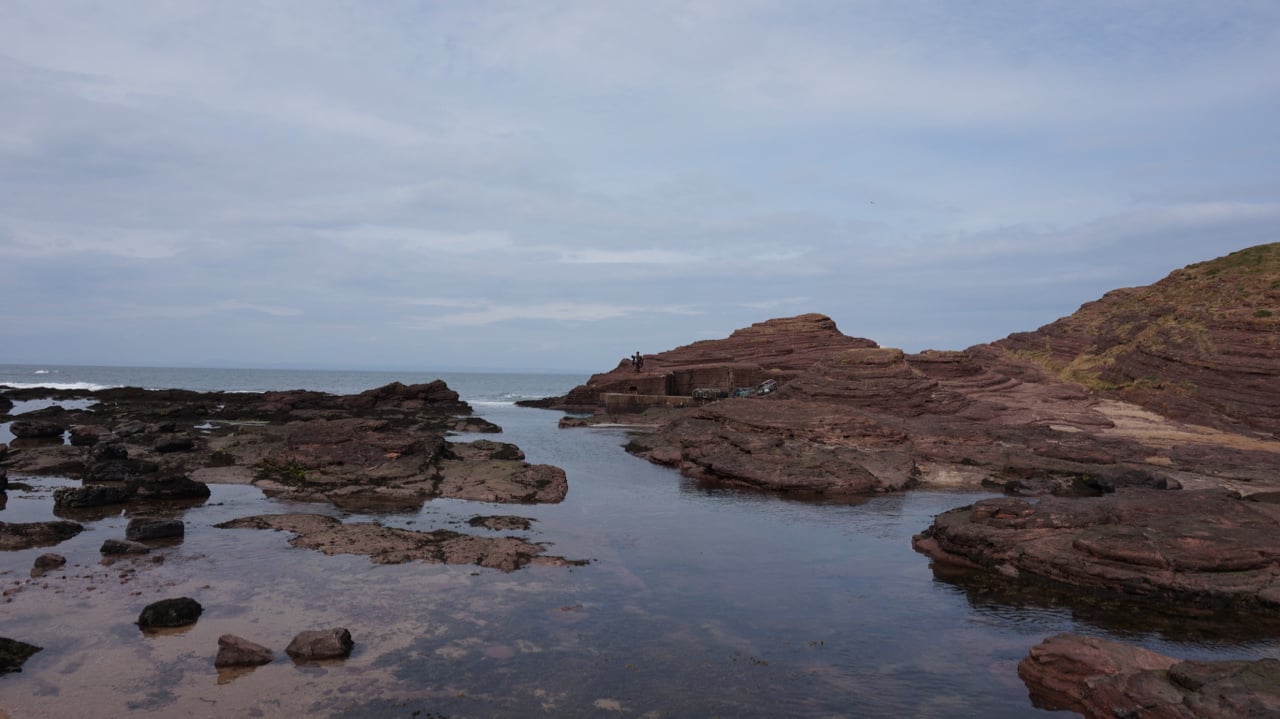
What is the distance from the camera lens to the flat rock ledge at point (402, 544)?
18.8 meters

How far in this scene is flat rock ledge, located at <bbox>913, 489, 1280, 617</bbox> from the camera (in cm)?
1584

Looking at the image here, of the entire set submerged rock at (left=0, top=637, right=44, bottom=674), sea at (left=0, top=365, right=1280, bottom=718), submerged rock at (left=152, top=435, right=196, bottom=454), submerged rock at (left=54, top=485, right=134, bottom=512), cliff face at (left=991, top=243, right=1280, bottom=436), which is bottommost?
sea at (left=0, top=365, right=1280, bottom=718)

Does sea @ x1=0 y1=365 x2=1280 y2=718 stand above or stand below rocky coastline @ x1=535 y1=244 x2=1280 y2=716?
below

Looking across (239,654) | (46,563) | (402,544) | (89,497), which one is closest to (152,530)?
(46,563)

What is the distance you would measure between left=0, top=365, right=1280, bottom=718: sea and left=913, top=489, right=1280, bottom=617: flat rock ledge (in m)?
0.82

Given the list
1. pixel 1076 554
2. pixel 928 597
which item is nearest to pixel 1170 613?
pixel 1076 554

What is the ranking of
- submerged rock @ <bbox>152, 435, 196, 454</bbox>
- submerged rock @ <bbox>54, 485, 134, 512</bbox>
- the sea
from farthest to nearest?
submerged rock @ <bbox>152, 435, 196, 454</bbox> → submerged rock @ <bbox>54, 485, 134, 512</bbox> → the sea

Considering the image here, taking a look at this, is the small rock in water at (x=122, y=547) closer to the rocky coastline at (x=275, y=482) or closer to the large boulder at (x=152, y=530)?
the rocky coastline at (x=275, y=482)

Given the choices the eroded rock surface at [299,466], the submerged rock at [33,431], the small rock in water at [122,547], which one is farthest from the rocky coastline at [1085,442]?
the submerged rock at [33,431]

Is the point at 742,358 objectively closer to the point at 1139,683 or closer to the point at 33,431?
the point at 33,431

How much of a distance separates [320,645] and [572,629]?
4.42m

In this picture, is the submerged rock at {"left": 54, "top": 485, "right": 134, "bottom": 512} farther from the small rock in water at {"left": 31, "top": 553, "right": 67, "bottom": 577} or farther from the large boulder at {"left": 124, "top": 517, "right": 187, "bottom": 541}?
the small rock in water at {"left": 31, "top": 553, "right": 67, "bottom": 577}

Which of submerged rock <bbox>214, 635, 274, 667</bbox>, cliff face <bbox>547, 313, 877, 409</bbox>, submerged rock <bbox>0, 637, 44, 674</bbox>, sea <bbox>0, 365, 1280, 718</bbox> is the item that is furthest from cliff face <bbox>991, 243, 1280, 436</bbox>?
submerged rock <bbox>0, 637, 44, 674</bbox>

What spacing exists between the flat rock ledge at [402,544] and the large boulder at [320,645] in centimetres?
549
